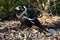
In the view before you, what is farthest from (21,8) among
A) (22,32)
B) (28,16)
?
(22,32)

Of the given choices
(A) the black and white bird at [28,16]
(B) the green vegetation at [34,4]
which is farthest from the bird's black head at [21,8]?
(B) the green vegetation at [34,4]

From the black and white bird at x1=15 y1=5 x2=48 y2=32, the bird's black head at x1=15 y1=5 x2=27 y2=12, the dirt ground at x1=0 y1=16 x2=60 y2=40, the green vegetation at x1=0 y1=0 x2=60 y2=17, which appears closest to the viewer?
the dirt ground at x1=0 y1=16 x2=60 y2=40

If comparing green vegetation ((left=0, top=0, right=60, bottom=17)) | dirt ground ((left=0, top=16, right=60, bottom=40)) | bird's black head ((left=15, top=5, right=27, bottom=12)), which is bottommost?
dirt ground ((left=0, top=16, right=60, bottom=40))

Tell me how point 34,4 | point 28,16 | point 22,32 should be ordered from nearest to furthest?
point 22,32
point 28,16
point 34,4

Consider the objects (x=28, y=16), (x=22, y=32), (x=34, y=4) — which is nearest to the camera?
(x=22, y=32)

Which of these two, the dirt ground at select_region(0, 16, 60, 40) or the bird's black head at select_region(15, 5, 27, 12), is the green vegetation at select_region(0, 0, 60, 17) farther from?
the dirt ground at select_region(0, 16, 60, 40)

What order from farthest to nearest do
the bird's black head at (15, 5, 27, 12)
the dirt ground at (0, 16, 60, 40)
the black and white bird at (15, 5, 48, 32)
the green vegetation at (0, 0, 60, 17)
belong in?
the green vegetation at (0, 0, 60, 17) → the bird's black head at (15, 5, 27, 12) → the black and white bird at (15, 5, 48, 32) → the dirt ground at (0, 16, 60, 40)

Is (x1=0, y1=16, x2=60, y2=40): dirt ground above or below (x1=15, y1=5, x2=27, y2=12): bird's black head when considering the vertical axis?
below

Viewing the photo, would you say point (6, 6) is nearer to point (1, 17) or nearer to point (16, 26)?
point (1, 17)

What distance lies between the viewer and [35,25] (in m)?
4.70

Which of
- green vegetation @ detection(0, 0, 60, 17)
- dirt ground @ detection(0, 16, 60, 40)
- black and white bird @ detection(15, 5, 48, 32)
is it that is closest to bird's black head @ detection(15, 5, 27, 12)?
black and white bird @ detection(15, 5, 48, 32)

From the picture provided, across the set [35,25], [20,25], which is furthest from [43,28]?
[20,25]

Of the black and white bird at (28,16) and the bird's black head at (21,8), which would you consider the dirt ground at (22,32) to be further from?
the bird's black head at (21,8)

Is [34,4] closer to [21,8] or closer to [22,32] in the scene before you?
[21,8]
